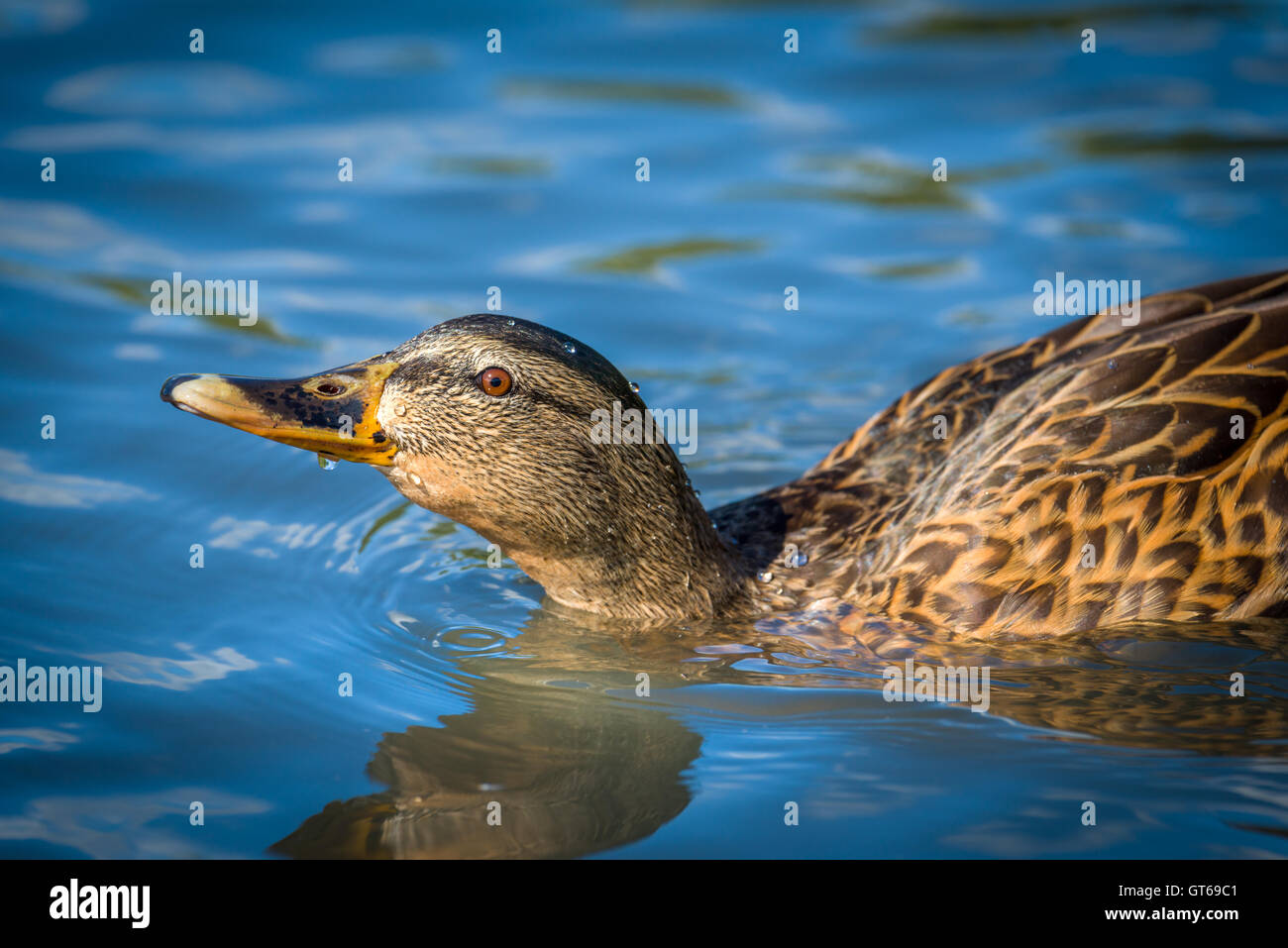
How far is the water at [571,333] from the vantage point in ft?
18.6

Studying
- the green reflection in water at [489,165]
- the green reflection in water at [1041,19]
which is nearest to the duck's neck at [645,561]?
the green reflection in water at [489,165]

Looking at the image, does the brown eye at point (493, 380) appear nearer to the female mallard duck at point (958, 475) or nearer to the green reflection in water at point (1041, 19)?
the female mallard duck at point (958, 475)

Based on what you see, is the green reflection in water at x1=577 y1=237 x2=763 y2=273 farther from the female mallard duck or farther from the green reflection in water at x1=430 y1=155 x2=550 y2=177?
the female mallard duck

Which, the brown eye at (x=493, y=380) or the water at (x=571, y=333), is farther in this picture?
the brown eye at (x=493, y=380)

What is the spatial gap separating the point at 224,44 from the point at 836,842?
35.4ft

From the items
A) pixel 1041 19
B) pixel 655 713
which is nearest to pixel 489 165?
pixel 1041 19

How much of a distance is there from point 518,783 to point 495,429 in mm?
1546

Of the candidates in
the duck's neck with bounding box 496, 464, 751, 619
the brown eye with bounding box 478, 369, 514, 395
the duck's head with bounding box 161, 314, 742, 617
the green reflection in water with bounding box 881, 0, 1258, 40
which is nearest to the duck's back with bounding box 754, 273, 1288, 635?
the duck's neck with bounding box 496, 464, 751, 619

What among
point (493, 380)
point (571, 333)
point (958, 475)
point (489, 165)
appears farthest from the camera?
point (489, 165)

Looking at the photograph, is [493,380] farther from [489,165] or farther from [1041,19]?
[1041,19]

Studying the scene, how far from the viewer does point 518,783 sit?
582 centimetres

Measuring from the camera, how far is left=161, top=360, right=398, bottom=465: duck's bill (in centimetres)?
620

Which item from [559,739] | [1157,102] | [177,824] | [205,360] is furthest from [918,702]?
[1157,102]
